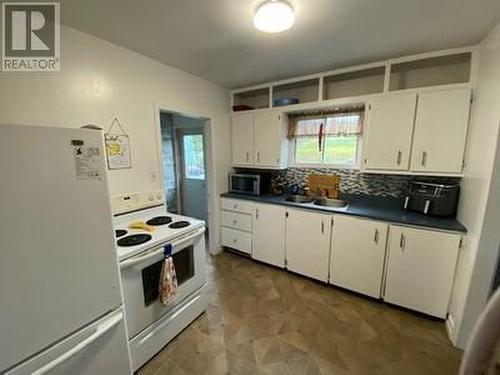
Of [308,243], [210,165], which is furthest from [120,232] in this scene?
[308,243]

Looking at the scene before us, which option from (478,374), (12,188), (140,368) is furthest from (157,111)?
(478,374)

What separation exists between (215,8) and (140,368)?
247 centimetres

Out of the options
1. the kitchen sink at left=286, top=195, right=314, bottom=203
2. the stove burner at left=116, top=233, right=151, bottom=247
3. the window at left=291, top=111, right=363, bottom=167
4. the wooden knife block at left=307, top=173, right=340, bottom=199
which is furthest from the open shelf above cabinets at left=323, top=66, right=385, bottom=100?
the stove burner at left=116, top=233, right=151, bottom=247

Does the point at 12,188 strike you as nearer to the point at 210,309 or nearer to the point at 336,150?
the point at 210,309

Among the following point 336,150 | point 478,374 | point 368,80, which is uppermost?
point 368,80

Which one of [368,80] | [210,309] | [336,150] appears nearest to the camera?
[210,309]

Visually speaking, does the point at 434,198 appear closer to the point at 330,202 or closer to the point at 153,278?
the point at 330,202

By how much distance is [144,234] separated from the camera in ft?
5.78

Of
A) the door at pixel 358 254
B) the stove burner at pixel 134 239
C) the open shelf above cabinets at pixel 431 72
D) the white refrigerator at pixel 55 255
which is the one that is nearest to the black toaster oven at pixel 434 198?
the door at pixel 358 254

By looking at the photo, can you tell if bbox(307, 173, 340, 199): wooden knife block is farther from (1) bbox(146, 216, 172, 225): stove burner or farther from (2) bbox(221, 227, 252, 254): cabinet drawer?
(1) bbox(146, 216, 172, 225): stove burner

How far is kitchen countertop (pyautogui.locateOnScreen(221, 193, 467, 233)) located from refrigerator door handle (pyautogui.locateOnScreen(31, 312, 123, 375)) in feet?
6.31

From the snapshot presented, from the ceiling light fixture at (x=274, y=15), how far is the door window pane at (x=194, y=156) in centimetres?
267

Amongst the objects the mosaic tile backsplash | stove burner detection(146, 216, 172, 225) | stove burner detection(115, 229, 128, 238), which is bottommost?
stove burner detection(115, 229, 128, 238)

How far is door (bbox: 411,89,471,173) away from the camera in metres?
1.93
